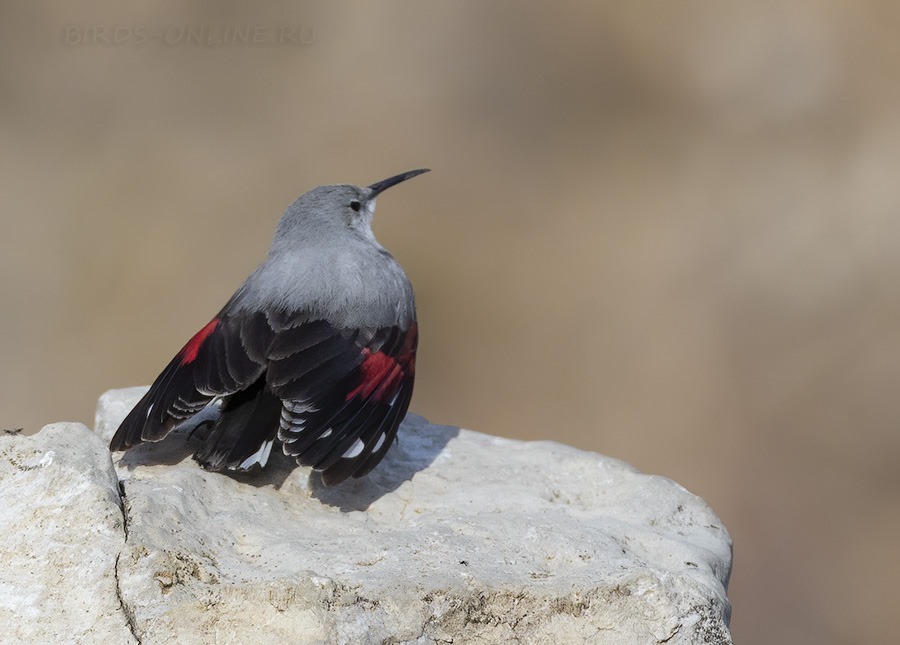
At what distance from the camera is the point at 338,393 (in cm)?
351

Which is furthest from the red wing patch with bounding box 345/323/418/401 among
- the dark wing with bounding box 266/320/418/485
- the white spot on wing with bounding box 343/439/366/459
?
the white spot on wing with bounding box 343/439/366/459

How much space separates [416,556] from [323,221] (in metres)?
1.68

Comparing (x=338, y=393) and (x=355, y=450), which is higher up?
(x=338, y=393)

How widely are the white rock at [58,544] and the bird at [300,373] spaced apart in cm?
49

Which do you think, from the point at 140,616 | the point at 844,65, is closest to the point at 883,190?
the point at 844,65

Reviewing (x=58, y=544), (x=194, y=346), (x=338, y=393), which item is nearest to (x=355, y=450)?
(x=338, y=393)

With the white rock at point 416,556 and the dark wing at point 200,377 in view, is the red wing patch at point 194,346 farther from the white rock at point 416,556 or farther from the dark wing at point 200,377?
the white rock at point 416,556

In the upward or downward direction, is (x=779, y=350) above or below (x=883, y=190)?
below

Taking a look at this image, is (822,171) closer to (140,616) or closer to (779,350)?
(779,350)

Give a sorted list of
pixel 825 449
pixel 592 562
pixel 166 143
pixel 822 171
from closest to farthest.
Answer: pixel 592 562 → pixel 825 449 → pixel 822 171 → pixel 166 143

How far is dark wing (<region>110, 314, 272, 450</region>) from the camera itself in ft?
11.2

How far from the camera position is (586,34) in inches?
345

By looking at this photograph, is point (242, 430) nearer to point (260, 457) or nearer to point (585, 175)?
point (260, 457)

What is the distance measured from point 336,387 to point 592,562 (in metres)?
0.98
